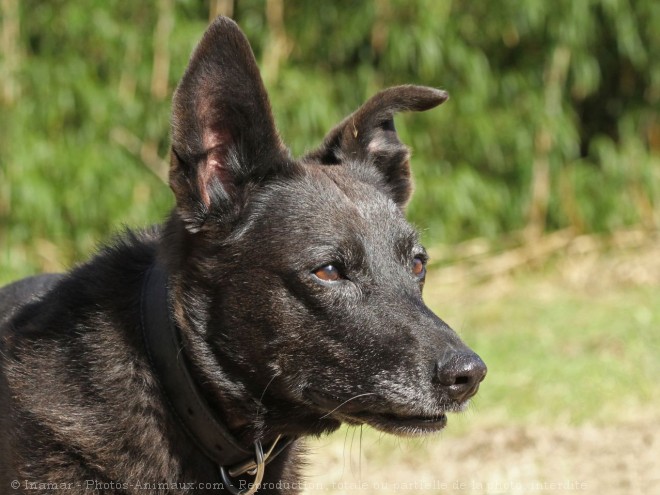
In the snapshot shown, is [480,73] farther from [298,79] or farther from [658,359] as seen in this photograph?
[658,359]

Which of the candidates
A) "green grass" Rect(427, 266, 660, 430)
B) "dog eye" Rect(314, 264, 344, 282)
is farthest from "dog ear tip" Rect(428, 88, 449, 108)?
"green grass" Rect(427, 266, 660, 430)

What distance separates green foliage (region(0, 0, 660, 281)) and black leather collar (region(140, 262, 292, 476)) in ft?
14.5

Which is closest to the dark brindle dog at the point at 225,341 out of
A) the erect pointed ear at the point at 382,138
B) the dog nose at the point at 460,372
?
the dog nose at the point at 460,372

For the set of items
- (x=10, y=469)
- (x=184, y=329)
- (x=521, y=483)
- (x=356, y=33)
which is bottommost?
(x=521, y=483)

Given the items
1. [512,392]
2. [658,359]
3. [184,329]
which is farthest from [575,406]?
[184,329]

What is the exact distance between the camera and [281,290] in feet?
9.84

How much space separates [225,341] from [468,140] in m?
5.84

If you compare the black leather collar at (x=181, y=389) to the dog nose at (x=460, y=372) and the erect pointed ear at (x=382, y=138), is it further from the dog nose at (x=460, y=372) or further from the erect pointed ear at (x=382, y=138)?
the erect pointed ear at (x=382, y=138)

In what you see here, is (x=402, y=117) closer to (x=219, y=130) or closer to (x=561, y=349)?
(x=561, y=349)

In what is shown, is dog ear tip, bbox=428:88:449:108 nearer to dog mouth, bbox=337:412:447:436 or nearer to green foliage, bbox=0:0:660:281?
dog mouth, bbox=337:412:447:436

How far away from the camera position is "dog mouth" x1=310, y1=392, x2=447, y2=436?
2.96 metres

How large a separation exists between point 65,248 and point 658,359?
162 inches

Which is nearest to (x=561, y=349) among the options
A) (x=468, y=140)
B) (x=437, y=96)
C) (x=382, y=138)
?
(x=468, y=140)

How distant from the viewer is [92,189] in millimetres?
7434
